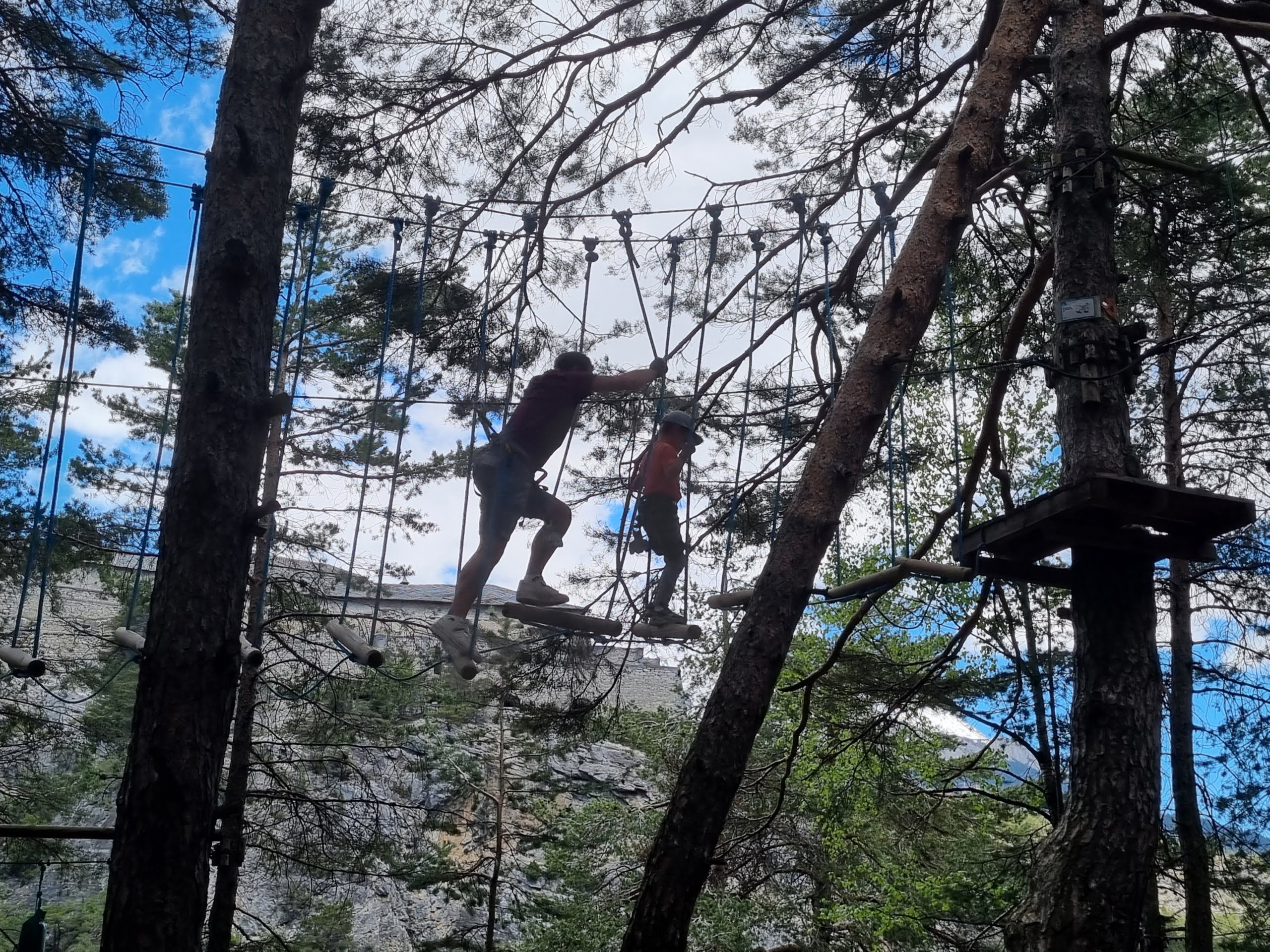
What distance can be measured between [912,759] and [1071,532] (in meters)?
7.36

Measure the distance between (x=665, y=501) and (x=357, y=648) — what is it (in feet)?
6.07

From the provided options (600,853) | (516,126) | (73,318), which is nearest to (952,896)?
(600,853)

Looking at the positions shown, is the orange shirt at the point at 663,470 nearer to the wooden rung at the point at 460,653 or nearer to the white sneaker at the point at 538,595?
the white sneaker at the point at 538,595

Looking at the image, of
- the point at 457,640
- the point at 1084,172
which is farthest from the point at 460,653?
the point at 1084,172

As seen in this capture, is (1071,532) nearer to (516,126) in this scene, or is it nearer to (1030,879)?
(1030,879)

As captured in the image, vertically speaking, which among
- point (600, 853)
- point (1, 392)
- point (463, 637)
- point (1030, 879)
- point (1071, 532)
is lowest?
point (600, 853)

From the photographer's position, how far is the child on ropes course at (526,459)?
4523mm

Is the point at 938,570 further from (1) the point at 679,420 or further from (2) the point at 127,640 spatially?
(2) the point at 127,640

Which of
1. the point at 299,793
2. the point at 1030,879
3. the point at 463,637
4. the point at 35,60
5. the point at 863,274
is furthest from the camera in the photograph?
the point at 299,793

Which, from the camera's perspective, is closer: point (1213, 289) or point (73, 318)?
point (73, 318)

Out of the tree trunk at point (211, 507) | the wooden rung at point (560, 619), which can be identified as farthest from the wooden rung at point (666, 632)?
the tree trunk at point (211, 507)

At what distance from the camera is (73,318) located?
150 inches

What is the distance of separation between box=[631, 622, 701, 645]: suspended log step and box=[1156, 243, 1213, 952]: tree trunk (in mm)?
3314

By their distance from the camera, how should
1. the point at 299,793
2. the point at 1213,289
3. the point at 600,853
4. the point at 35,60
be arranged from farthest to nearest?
1. the point at 600,853
2. the point at 1213,289
3. the point at 299,793
4. the point at 35,60
